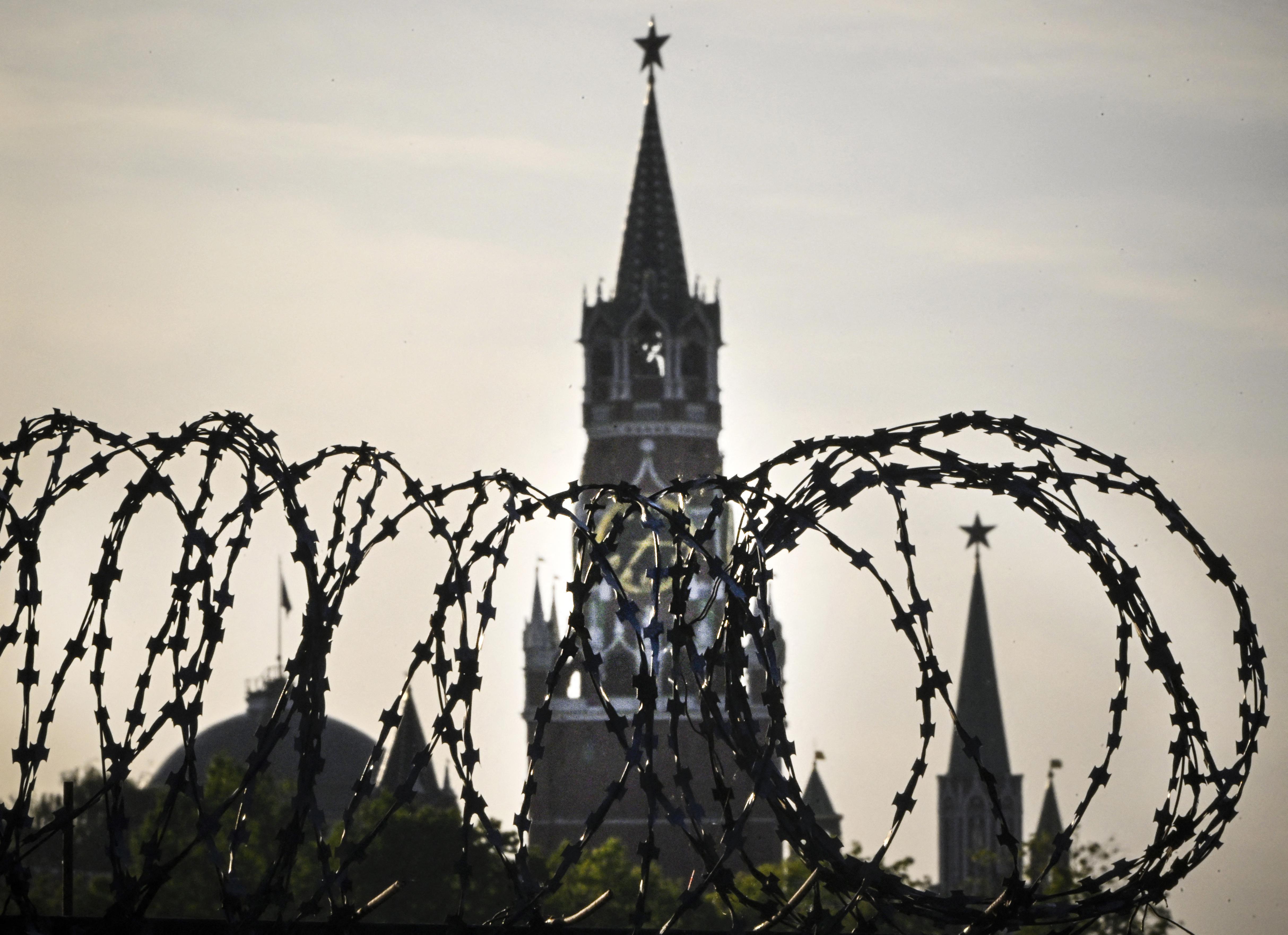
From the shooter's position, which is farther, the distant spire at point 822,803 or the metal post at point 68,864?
the distant spire at point 822,803

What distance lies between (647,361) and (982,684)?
82.2 feet

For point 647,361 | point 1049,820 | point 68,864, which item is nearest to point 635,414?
point 647,361

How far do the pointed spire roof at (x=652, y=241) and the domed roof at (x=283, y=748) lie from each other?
29.7 m

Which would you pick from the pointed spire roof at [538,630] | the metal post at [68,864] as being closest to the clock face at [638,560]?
the pointed spire roof at [538,630]

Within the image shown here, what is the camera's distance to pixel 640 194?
138m

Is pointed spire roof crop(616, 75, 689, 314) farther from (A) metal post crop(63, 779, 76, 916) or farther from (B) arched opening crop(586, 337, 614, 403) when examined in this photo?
(A) metal post crop(63, 779, 76, 916)

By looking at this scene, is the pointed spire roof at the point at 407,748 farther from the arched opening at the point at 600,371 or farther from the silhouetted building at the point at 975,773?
the silhouetted building at the point at 975,773

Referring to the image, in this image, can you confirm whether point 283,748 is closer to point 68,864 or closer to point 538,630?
point 538,630

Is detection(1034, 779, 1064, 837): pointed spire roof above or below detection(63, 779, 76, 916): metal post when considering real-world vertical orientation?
Result: above

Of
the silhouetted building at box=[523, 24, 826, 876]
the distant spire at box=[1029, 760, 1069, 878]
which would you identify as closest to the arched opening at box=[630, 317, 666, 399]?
the silhouetted building at box=[523, 24, 826, 876]

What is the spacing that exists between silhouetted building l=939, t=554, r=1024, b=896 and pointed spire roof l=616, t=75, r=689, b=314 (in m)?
20.6

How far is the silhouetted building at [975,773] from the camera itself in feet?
452

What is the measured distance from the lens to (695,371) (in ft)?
450

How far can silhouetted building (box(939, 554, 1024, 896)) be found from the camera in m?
138
